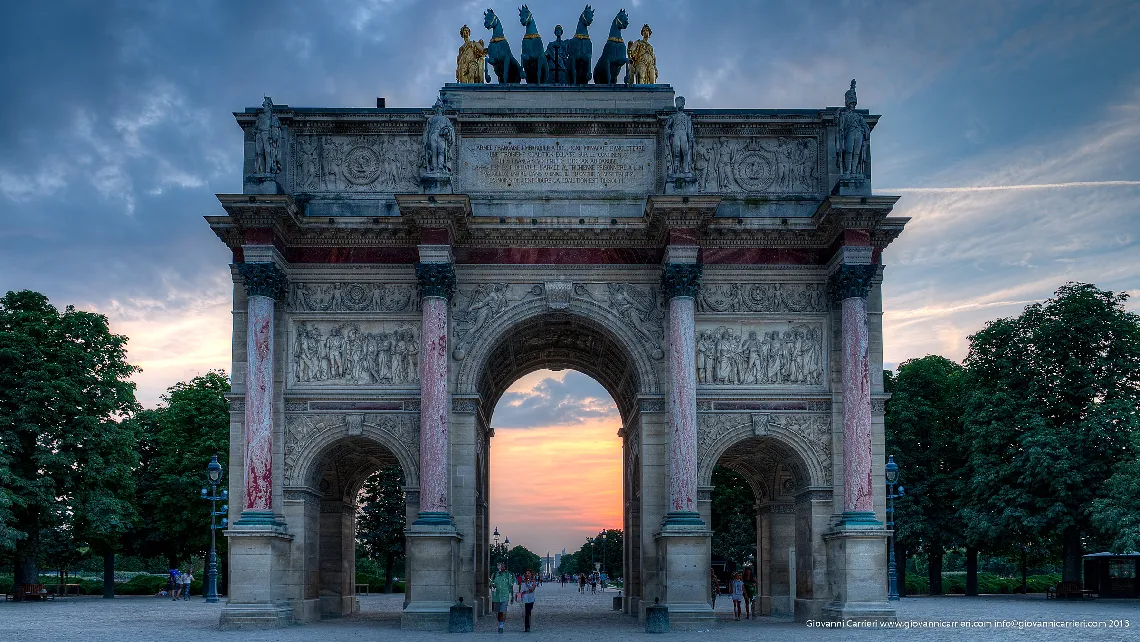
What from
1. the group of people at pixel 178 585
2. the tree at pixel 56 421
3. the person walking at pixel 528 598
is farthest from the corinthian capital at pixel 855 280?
the group of people at pixel 178 585

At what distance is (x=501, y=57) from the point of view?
36.1 metres

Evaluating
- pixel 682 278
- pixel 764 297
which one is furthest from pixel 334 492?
pixel 764 297

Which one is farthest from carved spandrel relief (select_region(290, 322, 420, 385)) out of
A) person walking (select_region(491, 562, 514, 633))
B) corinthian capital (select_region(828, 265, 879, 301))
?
corinthian capital (select_region(828, 265, 879, 301))

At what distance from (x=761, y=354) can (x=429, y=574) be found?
1074 centimetres

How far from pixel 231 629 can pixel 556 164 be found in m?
15.0

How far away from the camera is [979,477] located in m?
51.7

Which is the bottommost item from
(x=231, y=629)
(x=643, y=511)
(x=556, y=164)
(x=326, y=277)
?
(x=231, y=629)

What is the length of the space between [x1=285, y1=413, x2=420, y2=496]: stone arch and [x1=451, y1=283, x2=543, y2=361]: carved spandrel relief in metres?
2.77

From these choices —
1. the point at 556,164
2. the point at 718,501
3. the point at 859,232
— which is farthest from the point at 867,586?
the point at 718,501

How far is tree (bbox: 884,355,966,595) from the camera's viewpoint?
57469 mm

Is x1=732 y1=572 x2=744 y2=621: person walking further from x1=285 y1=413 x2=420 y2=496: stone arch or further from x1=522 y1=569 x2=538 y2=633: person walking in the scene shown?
x1=285 y1=413 x2=420 y2=496: stone arch

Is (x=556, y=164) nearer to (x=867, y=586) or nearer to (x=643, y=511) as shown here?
(x=643, y=511)

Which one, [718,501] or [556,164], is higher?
[556,164]

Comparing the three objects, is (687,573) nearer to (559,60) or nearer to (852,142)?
(852,142)
